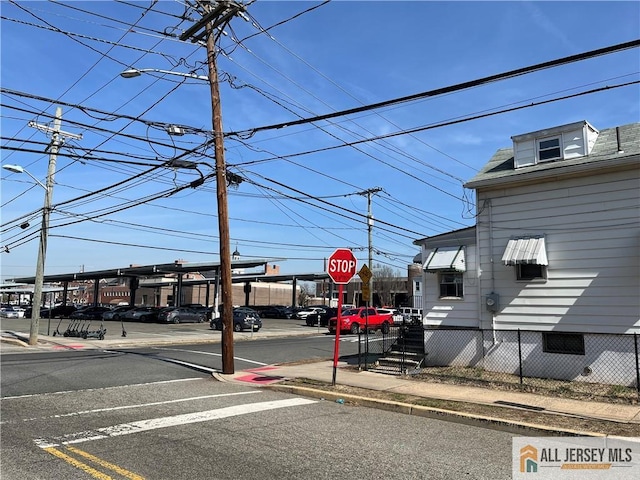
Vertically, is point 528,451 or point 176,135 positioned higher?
point 176,135

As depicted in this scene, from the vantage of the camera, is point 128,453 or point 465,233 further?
point 465,233

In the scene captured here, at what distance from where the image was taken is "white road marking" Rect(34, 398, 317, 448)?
21.4 ft

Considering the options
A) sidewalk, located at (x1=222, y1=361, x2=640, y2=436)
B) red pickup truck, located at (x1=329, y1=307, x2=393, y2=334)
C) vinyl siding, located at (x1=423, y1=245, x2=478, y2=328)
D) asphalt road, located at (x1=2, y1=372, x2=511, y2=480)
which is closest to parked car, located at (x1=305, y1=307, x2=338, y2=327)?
red pickup truck, located at (x1=329, y1=307, x2=393, y2=334)

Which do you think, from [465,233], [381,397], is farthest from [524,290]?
[381,397]

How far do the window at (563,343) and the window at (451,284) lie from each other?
8.56ft

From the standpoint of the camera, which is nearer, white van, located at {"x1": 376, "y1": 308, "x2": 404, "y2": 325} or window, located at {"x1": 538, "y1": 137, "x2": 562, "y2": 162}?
window, located at {"x1": 538, "y1": 137, "x2": 562, "y2": 162}

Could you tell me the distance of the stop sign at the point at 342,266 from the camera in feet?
36.9

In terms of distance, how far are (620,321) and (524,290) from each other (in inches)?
85.3

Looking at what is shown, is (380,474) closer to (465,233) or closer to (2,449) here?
(2,449)

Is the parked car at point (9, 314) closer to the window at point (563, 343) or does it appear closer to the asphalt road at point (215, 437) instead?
the asphalt road at point (215, 437)

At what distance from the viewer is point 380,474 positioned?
536 centimetres

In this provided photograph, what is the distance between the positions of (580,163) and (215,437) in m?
10.00

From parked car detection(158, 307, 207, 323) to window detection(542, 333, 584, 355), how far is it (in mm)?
37847

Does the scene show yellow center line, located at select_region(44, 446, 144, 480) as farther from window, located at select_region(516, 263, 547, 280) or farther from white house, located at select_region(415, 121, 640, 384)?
window, located at select_region(516, 263, 547, 280)
